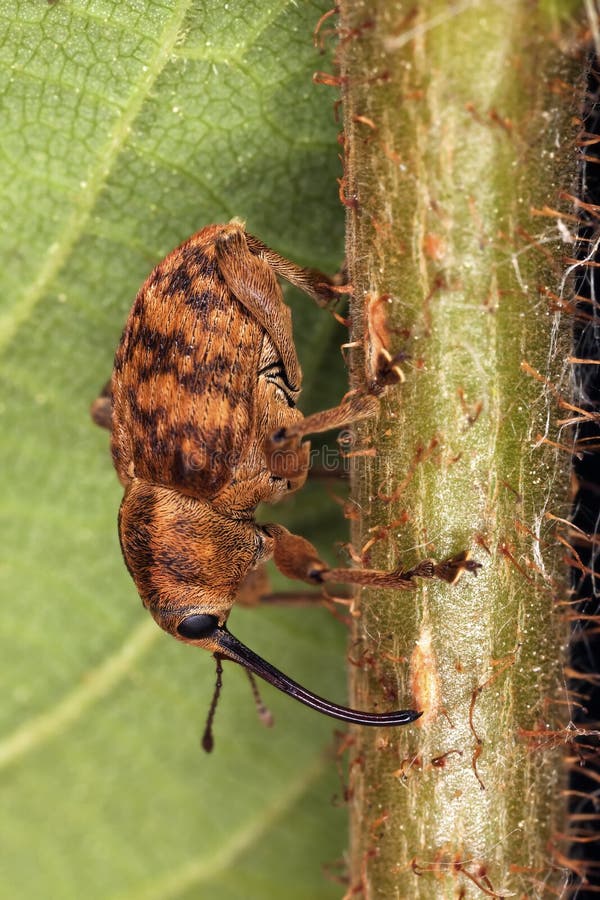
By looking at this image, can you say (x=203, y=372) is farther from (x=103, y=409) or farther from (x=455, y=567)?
(x=455, y=567)

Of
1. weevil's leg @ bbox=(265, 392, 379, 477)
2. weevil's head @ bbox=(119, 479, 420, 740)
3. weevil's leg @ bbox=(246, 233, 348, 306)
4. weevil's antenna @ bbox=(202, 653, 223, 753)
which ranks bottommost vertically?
weevil's antenna @ bbox=(202, 653, 223, 753)

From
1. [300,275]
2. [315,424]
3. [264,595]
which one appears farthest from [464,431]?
[264,595]

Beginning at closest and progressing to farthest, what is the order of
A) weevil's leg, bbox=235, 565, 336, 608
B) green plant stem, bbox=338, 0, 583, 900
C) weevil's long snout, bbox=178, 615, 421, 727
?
green plant stem, bbox=338, 0, 583, 900
weevil's long snout, bbox=178, 615, 421, 727
weevil's leg, bbox=235, 565, 336, 608

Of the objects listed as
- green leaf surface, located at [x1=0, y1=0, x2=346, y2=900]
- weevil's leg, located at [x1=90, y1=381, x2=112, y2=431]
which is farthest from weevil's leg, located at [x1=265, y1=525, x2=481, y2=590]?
weevil's leg, located at [x1=90, y1=381, x2=112, y2=431]

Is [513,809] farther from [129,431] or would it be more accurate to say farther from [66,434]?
[66,434]

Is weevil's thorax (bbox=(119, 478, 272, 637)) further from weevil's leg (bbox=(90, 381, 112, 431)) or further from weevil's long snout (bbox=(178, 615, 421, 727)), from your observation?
weevil's leg (bbox=(90, 381, 112, 431))

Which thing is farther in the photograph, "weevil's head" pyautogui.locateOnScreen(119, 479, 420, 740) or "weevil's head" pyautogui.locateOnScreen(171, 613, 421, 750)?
"weevil's head" pyautogui.locateOnScreen(119, 479, 420, 740)
